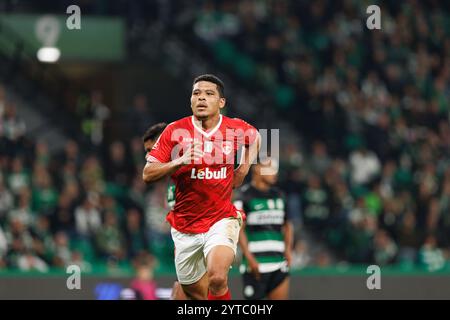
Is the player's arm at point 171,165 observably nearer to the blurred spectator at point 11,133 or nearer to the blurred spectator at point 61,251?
the blurred spectator at point 61,251

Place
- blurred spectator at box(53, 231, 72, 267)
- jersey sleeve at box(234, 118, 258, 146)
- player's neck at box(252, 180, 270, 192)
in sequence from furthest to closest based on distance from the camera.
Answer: blurred spectator at box(53, 231, 72, 267) < player's neck at box(252, 180, 270, 192) < jersey sleeve at box(234, 118, 258, 146)

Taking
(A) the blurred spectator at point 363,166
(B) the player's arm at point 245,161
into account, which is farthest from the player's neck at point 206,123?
(A) the blurred spectator at point 363,166

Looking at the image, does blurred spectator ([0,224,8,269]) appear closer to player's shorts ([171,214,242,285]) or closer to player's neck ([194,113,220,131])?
player's shorts ([171,214,242,285])

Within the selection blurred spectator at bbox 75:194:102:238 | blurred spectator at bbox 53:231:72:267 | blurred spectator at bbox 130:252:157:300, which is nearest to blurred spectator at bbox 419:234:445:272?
blurred spectator at bbox 75:194:102:238

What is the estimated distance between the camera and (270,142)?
65.9 feet

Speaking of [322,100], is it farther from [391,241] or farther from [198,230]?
[198,230]

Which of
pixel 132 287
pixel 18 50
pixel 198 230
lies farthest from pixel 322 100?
pixel 198 230

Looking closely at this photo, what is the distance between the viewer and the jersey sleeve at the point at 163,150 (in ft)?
32.1

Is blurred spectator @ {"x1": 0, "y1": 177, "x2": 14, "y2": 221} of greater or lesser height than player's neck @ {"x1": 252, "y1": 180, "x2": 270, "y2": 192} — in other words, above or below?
above

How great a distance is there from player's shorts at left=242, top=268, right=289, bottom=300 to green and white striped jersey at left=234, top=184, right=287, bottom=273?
7cm

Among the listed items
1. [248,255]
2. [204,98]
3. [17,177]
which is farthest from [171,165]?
[17,177]

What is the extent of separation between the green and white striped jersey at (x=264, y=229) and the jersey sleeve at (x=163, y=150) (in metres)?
3.21

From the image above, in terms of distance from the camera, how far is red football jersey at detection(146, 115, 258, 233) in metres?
9.92
